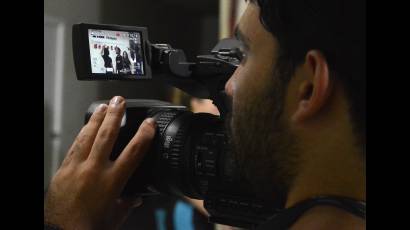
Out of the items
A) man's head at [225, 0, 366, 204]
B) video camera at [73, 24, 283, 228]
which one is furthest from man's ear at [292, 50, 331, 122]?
video camera at [73, 24, 283, 228]

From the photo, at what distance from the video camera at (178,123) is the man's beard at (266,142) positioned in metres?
0.09

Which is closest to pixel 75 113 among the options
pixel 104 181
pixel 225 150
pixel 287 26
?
pixel 104 181

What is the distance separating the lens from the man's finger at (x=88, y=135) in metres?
0.67

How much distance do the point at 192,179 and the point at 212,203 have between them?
4 centimetres

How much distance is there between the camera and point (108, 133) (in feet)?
2.15

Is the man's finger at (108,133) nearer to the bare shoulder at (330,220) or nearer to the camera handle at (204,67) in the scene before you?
the camera handle at (204,67)

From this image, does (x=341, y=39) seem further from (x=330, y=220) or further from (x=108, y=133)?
(x=108, y=133)

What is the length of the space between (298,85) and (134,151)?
0.29m

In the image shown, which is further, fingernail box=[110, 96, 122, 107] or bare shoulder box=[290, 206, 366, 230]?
fingernail box=[110, 96, 122, 107]

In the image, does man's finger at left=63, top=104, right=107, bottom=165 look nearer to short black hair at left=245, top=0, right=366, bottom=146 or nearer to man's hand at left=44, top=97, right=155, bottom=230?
man's hand at left=44, top=97, right=155, bottom=230

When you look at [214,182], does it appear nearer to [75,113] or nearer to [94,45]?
[94,45]

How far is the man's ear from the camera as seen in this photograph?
1.35ft

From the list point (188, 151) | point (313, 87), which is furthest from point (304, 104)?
point (188, 151)

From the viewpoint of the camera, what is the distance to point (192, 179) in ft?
2.13
